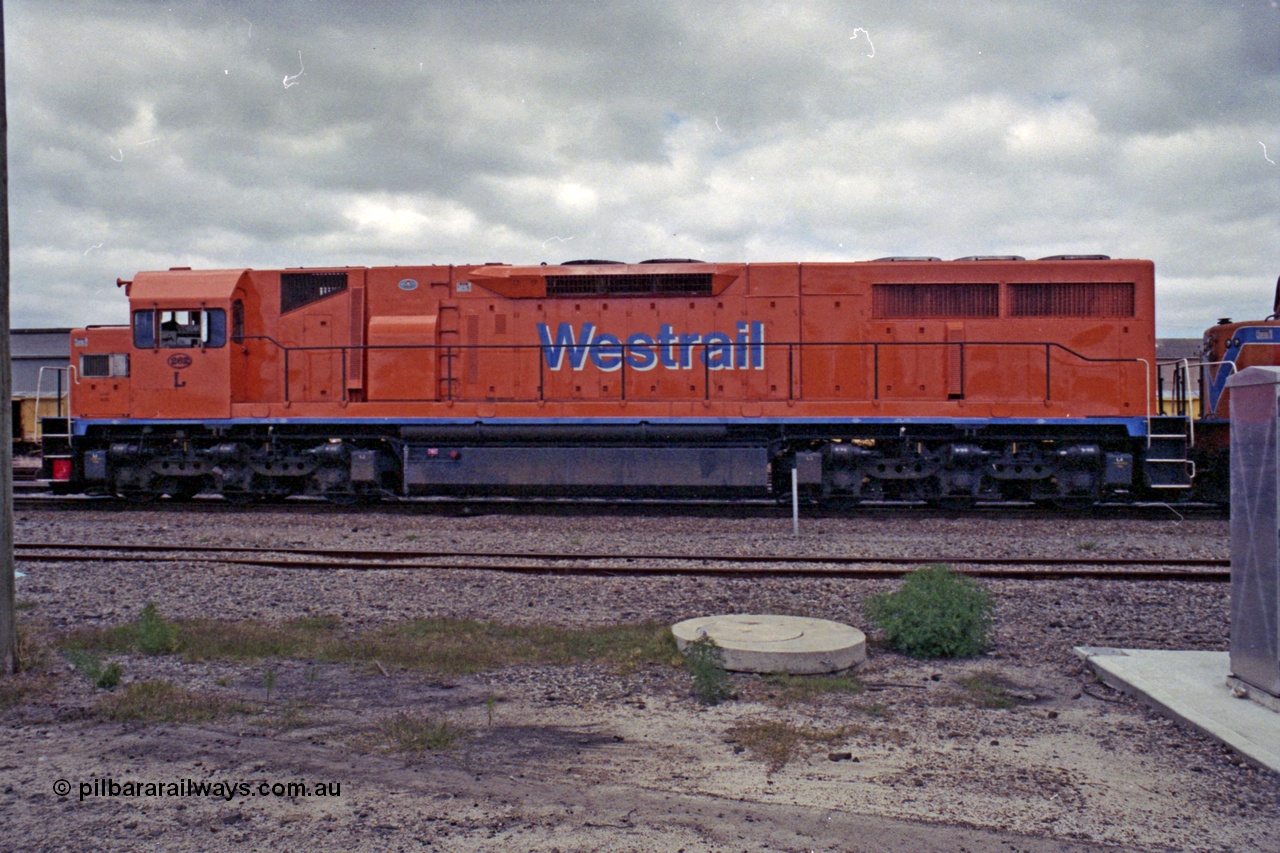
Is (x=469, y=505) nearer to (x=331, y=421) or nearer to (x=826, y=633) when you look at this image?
(x=331, y=421)

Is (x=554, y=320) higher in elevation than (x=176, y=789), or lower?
higher

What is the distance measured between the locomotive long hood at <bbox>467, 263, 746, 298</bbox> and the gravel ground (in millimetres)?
6760

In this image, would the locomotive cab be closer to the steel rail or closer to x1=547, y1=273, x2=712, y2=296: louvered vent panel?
the steel rail

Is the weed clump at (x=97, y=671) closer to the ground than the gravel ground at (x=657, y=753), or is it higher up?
higher up

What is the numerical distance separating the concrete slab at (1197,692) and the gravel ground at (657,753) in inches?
3.5

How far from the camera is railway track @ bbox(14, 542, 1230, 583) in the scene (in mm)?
8477

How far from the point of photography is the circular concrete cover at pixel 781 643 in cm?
526

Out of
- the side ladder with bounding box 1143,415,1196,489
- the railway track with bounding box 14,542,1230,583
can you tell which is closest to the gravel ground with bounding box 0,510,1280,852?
the railway track with bounding box 14,542,1230,583

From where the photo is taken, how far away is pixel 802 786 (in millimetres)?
3623

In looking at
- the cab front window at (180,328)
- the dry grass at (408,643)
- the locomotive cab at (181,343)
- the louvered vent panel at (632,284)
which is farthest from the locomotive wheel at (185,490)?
the dry grass at (408,643)

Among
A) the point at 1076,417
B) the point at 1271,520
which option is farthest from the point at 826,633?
the point at 1076,417

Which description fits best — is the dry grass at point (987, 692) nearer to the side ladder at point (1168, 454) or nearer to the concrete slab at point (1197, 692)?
the concrete slab at point (1197, 692)

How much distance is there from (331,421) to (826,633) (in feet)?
31.0

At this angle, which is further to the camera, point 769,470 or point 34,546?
point 769,470
